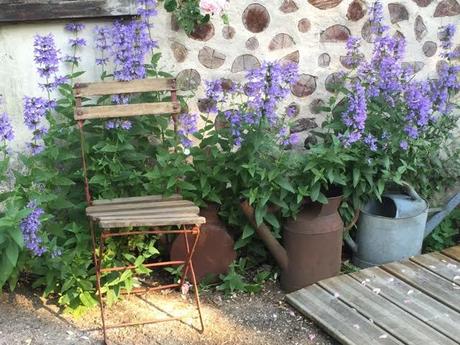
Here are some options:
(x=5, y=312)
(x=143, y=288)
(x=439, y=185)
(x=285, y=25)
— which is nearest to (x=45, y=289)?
(x=5, y=312)

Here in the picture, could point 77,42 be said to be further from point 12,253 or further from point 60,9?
point 12,253

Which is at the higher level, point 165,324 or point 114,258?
point 114,258

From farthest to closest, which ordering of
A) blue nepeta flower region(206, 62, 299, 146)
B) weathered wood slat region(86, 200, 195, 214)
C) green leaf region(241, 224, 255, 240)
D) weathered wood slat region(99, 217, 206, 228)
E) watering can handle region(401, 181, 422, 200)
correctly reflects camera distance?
watering can handle region(401, 181, 422, 200) → green leaf region(241, 224, 255, 240) → blue nepeta flower region(206, 62, 299, 146) → weathered wood slat region(86, 200, 195, 214) → weathered wood slat region(99, 217, 206, 228)

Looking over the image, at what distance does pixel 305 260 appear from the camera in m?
3.70

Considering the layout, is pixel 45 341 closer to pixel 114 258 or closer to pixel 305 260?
pixel 114 258

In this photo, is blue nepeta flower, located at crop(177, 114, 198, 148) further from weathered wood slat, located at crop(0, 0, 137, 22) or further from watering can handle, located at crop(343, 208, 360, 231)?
watering can handle, located at crop(343, 208, 360, 231)

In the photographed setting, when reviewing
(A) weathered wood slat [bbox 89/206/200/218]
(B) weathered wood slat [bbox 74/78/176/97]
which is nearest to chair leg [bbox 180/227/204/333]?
(A) weathered wood slat [bbox 89/206/200/218]

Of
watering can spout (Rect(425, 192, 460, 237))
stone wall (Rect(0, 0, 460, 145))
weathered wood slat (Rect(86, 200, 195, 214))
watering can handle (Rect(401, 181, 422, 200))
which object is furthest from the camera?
watering can spout (Rect(425, 192, 460, 237))

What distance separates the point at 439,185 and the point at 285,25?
4.78 ft

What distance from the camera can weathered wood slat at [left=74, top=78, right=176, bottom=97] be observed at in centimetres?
340

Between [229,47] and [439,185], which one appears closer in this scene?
[229,47]

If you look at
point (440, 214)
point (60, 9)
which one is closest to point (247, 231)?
point (440, 214)

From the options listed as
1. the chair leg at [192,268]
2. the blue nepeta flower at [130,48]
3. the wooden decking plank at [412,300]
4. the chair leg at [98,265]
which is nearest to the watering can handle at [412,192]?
the wooden decking plank at [412,300]

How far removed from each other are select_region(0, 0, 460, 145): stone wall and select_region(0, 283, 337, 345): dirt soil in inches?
37.8
